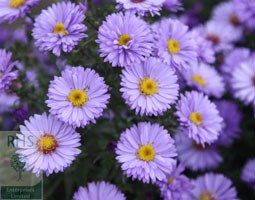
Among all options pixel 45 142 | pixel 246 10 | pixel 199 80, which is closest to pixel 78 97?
pixel 45 142

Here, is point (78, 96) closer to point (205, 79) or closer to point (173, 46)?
point (173, 46)

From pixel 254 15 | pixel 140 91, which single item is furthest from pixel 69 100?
pixel 254 15

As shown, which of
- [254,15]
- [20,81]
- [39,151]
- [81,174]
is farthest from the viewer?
[254,15]

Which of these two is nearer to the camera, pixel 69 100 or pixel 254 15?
pixel 69 100

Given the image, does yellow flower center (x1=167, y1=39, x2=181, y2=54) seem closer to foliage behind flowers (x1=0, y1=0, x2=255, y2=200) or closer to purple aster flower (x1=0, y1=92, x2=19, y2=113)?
foliage behind flowers (x1=0, y1=0, x2=255, y2=200)

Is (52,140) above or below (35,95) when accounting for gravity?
below

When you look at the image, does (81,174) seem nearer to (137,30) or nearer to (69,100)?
(69,100)

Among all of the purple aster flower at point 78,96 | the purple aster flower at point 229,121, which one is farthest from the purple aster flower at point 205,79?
the purple aster flower at point 78,96

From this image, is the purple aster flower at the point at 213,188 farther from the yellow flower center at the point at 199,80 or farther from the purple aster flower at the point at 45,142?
the purple aster flower at the point at 45,142
